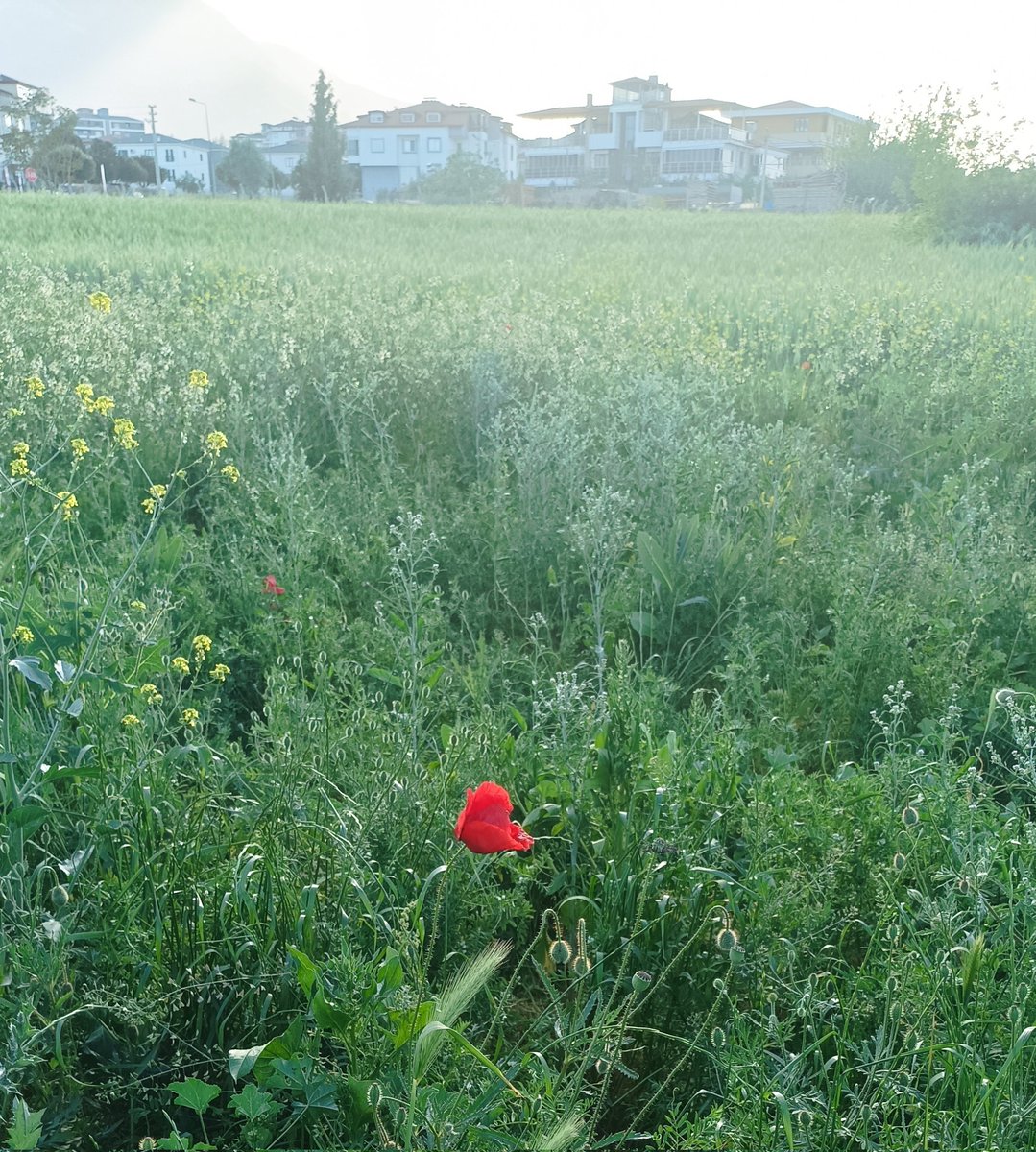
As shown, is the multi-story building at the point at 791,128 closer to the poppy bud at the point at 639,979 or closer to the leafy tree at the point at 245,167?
the leafy tree at the point at 245,167

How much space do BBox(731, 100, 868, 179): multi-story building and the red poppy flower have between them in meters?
89.9

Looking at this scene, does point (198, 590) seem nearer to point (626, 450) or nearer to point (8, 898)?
point (8, 898)

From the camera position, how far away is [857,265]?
14.7 meters

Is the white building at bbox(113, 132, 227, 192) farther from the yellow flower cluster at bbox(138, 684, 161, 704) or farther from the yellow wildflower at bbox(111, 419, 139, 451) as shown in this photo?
the yellow flower cluster at bbox(138, 684, 161, 704)

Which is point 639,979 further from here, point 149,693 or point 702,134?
point 702,134

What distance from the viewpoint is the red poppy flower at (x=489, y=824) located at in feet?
4.67

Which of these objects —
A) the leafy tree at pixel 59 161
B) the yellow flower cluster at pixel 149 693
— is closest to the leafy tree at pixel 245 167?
the leafy tree at pixel 59 161

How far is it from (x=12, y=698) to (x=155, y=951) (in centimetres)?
79

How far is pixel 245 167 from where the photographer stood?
3051 inches

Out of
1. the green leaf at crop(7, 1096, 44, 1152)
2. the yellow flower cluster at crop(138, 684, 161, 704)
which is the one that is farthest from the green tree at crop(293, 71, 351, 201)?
the green leaf at crop(7, 1096, 44, 1152)

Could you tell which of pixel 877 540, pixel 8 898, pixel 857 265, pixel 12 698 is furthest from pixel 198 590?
pixel 857 265

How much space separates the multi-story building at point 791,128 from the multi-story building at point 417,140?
23.2m

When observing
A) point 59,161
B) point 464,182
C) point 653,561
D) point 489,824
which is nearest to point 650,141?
point 464,182

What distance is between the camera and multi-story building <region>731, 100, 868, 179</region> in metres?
86.2
